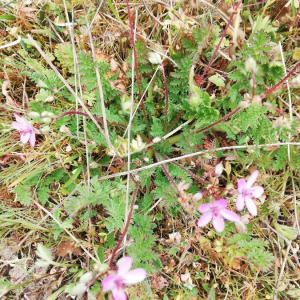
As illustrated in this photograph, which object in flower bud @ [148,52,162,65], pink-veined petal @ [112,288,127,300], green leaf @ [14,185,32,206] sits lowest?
green leaf @ [14,185,32,206]

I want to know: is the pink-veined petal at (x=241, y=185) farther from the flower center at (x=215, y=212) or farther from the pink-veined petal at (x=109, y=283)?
the pink-veined petal at (x=109, y=283)

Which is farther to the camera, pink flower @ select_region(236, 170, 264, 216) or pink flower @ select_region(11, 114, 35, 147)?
pink flower @ select_region(11, 114, 35, 147)

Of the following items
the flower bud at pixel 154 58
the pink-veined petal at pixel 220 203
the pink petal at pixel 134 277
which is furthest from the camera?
the flower bud at pixel 154 58

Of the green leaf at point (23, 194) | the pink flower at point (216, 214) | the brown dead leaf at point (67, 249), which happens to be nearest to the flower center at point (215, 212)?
the pink flower at point (216, 214)

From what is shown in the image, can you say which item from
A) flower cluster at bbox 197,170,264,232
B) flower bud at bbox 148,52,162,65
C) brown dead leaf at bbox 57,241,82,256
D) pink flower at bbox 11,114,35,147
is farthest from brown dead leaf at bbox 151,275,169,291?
flower bud at bbox 148,52,162,65

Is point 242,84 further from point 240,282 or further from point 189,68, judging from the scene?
point 240,282

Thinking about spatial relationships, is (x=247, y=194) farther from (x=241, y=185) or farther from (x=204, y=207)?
(x=204, y=207)

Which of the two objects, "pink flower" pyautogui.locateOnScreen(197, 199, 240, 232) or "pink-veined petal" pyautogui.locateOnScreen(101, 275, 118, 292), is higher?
"pink flower" pyautogui.locateOnScreen(197, 199, 240, 232)

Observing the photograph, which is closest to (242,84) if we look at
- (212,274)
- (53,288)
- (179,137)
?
(179,137)

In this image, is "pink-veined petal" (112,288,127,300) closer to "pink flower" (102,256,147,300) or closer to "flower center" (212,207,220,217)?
"pink flower" (102,256,147,300)

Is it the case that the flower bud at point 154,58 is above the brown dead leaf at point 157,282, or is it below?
above
